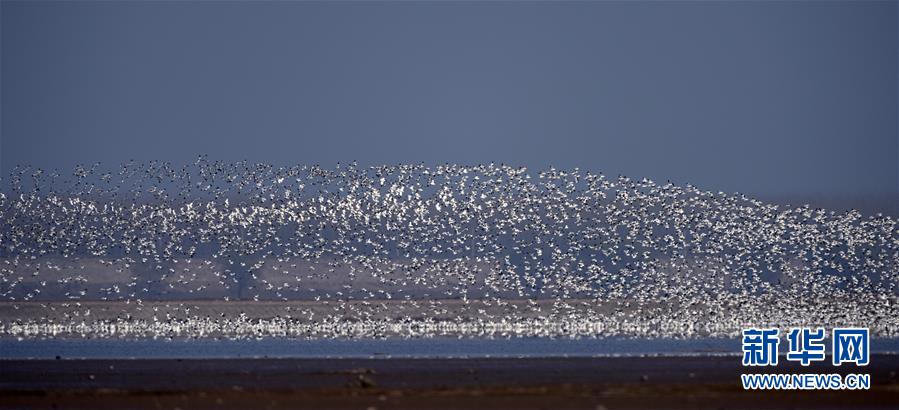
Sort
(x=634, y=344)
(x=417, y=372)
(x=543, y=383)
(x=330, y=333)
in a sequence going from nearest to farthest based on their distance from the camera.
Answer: (x=543, y=383), (x=417, y=372), (x=634, y=344), (x=330, y=333)

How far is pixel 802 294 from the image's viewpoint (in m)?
64.0

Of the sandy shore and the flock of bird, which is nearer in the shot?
the sandy shore

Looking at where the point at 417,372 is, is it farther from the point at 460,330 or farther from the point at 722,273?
the point at 722,273

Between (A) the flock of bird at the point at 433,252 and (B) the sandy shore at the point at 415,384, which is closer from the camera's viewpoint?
(B) the sandy shore at the point at 415,384

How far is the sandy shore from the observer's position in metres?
34.2

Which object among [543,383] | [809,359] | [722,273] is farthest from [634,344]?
[722,273]

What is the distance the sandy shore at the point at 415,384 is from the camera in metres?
34.2

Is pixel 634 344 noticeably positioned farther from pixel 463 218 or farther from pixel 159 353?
pixel 463 218

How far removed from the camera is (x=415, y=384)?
121 feet

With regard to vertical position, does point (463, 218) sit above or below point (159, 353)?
above

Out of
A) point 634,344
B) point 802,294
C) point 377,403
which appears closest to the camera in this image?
point 377,403

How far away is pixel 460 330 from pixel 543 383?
19561mm

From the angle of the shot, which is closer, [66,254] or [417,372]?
[417,372]

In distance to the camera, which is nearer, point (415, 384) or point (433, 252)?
point (415, 384)
